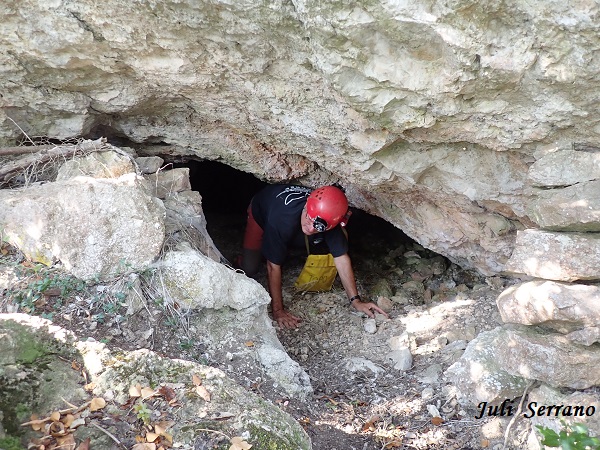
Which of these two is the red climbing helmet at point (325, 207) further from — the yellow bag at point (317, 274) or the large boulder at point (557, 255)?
the large boulder at point (557, 255)

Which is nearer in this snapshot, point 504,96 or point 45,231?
point 504,96

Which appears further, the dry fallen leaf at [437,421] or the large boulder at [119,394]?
the dry fallen leaf at [437,421]

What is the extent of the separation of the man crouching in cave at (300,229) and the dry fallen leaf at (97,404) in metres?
2.15

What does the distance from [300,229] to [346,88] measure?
1864 mm

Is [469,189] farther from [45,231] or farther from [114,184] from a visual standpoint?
[45,231]

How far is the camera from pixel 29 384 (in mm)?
2176

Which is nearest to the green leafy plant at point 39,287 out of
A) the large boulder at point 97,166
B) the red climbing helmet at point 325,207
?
the large boulder at point 97,166

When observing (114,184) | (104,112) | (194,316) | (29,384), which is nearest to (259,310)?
(194,316)

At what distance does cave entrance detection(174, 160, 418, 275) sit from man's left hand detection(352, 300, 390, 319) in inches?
37.5

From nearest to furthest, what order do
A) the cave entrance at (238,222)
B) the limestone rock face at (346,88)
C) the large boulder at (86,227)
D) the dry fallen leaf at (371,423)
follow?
the limestone rock face at (346,88), the dry fallen leaf at (371,423), the large boulder at (86,227), the cave entrance at (238,222)

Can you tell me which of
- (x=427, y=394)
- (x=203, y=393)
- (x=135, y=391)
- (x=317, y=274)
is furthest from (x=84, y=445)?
(x=317, y=274)

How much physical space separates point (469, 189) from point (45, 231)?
2.67 metres

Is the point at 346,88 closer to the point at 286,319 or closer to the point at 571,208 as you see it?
the point at 571,208

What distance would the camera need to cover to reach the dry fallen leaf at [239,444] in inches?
84.5
